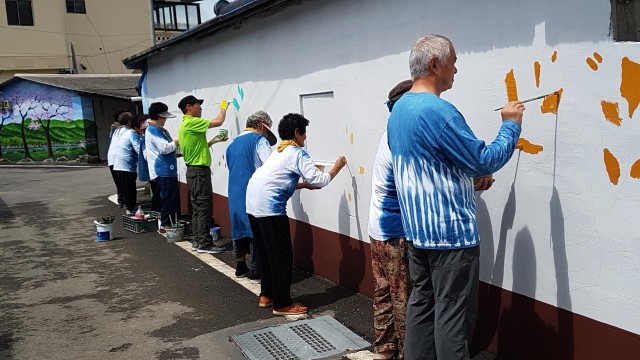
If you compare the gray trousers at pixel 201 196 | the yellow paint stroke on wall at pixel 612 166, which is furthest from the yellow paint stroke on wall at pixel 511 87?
the gray trousers at pixel 201 196

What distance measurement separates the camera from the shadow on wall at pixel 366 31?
345cm

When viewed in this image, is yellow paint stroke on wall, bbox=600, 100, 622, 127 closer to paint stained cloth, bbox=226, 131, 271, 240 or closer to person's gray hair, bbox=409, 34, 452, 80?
person's gray hair, bbox=409, 34, 452, 80

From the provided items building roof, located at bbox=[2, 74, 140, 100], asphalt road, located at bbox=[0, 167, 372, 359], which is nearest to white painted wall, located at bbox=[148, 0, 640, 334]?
asphalt road, located at bbox=[0, 167, 372, 359]

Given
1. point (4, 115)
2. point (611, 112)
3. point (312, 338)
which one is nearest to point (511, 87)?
point (611, 112)

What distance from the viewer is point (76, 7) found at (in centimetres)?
3297

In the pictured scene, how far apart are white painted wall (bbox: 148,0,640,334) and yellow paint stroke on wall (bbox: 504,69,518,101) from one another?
0.13ft

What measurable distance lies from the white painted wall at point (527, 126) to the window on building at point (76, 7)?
3070 centimetres

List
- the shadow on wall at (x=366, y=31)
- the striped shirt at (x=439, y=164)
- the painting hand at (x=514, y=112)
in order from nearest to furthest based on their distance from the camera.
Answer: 1. the striped shirt at (x=439, y=164)
2. the painting hand at (x=514, y=112)
3. the shadow on wall at (x=366, y=31)

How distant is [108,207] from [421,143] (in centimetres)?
1087

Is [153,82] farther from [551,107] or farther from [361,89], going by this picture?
[551,107]

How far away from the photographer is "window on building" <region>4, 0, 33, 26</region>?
2984cm

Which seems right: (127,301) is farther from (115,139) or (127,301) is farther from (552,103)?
(115,139)

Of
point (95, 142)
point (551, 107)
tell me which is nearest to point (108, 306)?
point (551, 107)

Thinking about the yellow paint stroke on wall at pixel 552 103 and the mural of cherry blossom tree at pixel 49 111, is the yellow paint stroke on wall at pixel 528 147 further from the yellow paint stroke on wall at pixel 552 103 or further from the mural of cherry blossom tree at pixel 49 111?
the mural of cherry blossom tree at pixel 49 111
